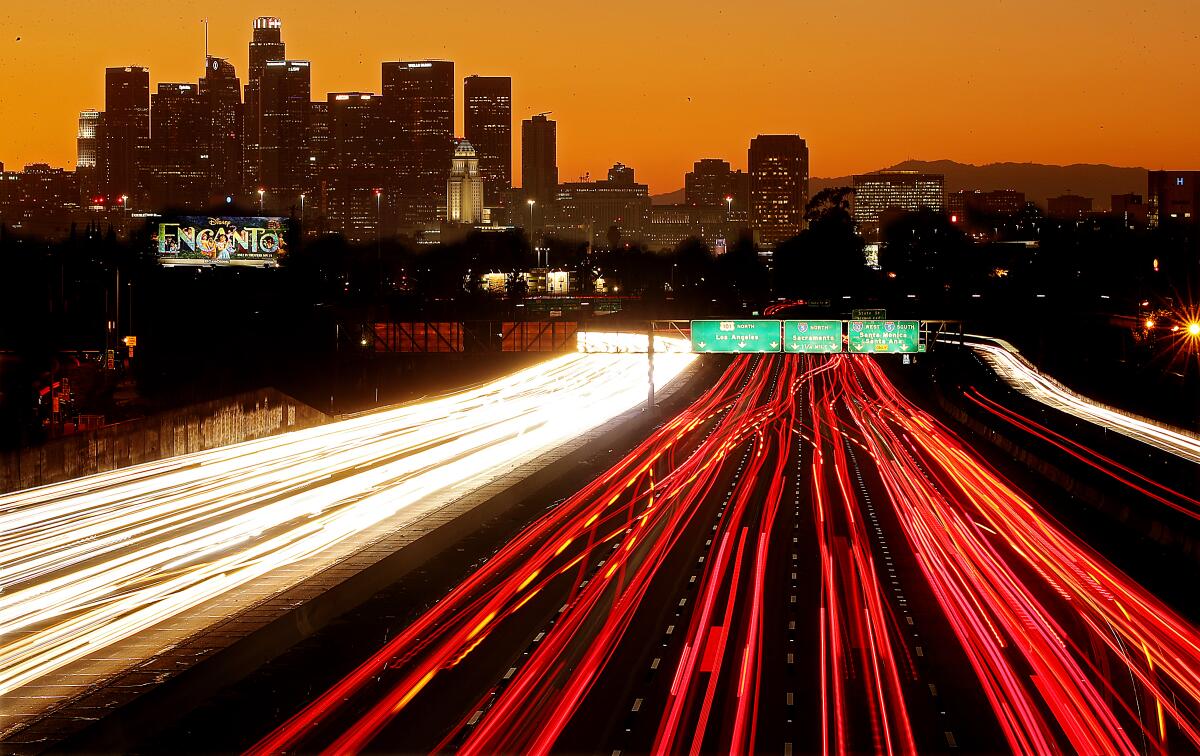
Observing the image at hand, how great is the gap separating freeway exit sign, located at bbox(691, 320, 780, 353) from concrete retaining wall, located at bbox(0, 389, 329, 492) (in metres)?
15.2

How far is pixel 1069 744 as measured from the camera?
570 inches

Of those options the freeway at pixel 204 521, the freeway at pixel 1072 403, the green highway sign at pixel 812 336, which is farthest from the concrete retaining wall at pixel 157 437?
the freeway at pixel 1072 403

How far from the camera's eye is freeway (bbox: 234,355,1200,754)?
50.2 ft

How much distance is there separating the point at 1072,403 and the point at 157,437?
42244 mm

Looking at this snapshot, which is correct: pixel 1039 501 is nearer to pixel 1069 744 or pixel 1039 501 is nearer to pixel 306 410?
pixel 1069 744

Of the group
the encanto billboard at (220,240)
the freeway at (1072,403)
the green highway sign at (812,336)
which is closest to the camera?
the freeway at (1072,403)

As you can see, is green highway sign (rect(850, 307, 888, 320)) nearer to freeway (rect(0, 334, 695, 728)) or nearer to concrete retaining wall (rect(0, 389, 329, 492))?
freeway (rect(0, 334, 695, 728))

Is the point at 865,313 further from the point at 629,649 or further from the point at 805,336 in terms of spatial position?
the point at 629,649

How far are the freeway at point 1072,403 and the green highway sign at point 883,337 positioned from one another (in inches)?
287

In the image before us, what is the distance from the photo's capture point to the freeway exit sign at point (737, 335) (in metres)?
55.4

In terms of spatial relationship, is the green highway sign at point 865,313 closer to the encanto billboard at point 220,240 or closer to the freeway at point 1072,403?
the freeway at point 1072,403

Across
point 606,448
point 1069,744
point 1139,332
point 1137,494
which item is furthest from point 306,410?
point 1139,332

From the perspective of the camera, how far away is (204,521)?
27.3 meters

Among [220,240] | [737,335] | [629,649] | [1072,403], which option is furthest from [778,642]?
[220,240]
